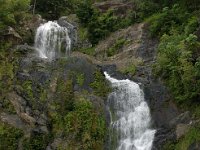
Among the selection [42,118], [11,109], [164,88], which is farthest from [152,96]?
[11,109]

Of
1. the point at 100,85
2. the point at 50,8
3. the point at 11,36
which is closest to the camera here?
the point at 100,85

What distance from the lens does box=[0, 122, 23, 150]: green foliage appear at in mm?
25828

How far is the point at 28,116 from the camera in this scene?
27172 mm

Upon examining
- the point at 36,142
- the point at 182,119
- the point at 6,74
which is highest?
the point at 6,74

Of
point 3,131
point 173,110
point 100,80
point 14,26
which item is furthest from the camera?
point 14,26

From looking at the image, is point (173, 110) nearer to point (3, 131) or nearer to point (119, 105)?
point (119, 105)

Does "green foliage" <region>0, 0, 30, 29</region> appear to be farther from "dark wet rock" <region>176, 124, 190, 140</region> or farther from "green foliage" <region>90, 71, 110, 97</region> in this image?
"dark wet rock" <region>176, 124, 190, 140</region>

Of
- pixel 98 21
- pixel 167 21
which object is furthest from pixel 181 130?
pixel 98 21

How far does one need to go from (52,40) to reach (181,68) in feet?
49.2

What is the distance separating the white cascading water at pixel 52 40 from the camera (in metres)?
38.2

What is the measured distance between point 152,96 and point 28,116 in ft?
28.4

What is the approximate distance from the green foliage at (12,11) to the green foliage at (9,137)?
39.0 feet

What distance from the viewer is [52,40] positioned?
38906 millimetres

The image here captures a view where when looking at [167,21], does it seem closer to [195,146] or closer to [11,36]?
[11,36]
